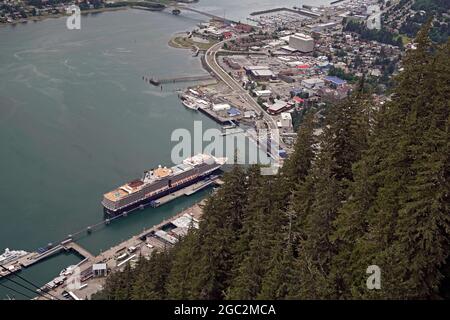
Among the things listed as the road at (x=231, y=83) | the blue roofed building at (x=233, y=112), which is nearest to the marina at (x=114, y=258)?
the blue roofed building at (x=233, y=112)

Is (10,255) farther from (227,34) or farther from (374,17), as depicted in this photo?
(374,17)

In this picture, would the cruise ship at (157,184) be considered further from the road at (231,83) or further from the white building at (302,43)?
the white building at (302,43)

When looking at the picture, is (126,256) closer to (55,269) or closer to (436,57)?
(55,269)

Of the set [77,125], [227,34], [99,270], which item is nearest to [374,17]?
[227,34]

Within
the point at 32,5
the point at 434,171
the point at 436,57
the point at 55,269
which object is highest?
the point at 436,57

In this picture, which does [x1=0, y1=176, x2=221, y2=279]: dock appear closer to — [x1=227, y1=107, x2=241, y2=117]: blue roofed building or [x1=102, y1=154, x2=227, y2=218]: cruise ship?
[x1=102, y1=154, x2=227, y2=218]: cruise ship

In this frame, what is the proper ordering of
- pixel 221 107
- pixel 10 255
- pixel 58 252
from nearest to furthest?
pixel 10 255 < pixel 58 252 < pixel 221 107
